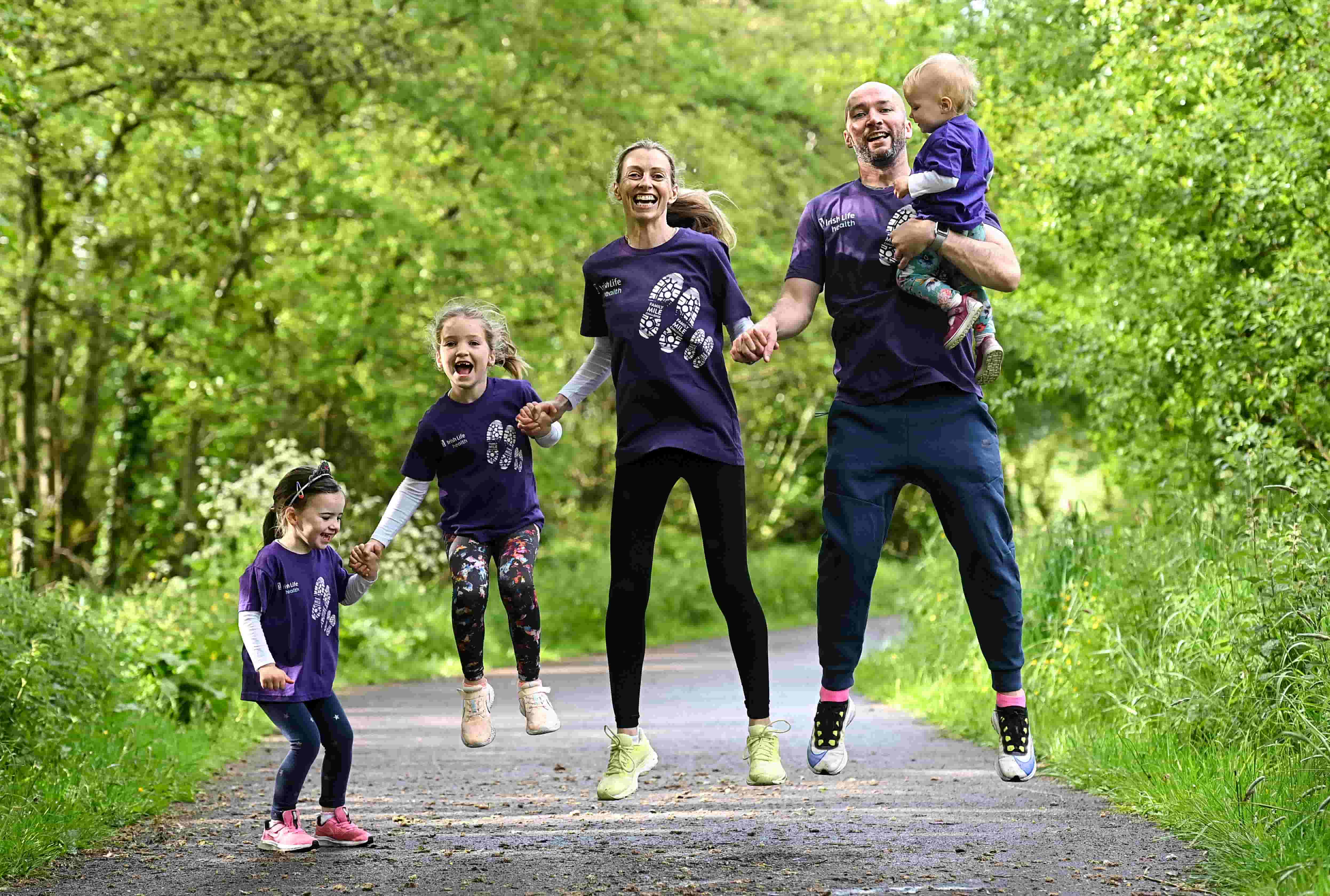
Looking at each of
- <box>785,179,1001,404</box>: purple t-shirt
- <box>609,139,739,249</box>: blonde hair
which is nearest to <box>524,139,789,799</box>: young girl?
<box>609,139,739,249</box>: blonde hair

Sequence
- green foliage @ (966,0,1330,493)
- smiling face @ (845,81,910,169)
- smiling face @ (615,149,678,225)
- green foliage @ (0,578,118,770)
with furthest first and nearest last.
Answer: green foliage @ (966,0,1330,493) → green foliage @ (0,578,118,770) → smiling face @ (615,149,678,225) → smiling face @ (845,81,910,169)

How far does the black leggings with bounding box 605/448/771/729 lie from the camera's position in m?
5.31

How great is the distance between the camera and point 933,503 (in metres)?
5.03

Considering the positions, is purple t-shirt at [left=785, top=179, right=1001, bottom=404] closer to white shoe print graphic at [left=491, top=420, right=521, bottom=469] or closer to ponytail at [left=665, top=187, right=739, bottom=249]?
ponytail at [left=665, top=187, right=739, bottom=249]

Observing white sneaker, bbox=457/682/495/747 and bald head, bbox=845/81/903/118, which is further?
white sneaker, bbox=457/682/495/747

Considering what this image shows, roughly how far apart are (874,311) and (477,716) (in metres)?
2.21

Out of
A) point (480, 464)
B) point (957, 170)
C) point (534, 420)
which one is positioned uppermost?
point (957, 170)

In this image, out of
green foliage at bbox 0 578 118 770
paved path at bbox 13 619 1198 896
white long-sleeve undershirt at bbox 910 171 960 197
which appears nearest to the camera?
white long-sleeve undershirt at bbox 910 171 960 197

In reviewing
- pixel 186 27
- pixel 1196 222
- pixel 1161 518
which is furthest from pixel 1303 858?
pixel 186 27

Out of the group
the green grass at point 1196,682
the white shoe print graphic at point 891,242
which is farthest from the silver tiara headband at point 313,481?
the green grass at point 1196,682

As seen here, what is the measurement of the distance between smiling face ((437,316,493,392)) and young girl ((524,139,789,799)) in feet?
1.60

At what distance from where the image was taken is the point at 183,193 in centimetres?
1978

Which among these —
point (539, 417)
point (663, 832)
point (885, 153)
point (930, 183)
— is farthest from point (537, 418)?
point (663, 832)

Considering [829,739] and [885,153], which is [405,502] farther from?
[885,153]
